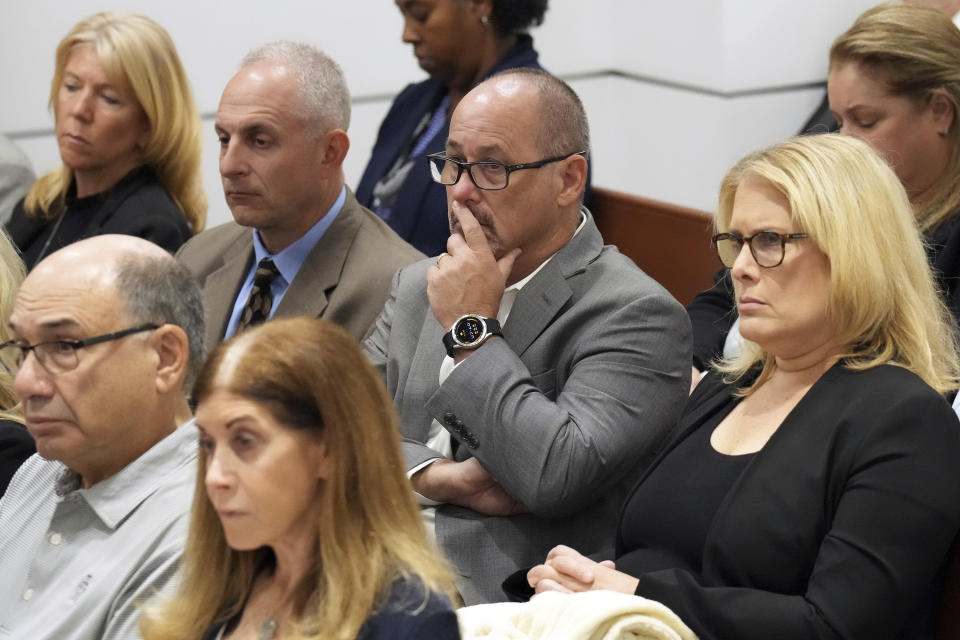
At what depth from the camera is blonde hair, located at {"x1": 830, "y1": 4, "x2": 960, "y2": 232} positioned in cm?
276

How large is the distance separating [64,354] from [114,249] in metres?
0.19

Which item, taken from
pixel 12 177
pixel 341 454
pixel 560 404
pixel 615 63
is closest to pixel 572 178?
pixel 560 404

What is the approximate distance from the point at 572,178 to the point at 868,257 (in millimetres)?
680

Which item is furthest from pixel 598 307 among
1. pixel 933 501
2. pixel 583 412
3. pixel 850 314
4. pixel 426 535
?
pixel 426 535

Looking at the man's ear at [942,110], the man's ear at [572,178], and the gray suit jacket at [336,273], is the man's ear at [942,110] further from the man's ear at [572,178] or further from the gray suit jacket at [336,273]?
the gray suit jacket at [336,273]

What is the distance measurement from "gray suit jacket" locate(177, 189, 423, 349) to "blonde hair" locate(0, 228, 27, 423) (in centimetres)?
34

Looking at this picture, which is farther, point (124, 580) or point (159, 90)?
point (159, 90)

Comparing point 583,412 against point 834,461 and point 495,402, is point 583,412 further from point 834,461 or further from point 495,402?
point 834,461

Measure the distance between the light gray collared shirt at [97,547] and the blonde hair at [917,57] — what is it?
58.6 inches

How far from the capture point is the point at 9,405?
2.64 m

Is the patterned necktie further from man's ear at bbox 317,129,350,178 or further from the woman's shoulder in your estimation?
the woman's shoulder

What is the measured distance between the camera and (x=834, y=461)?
6.25 ft

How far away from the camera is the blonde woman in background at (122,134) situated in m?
3.77

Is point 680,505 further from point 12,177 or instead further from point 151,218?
point 12,177
